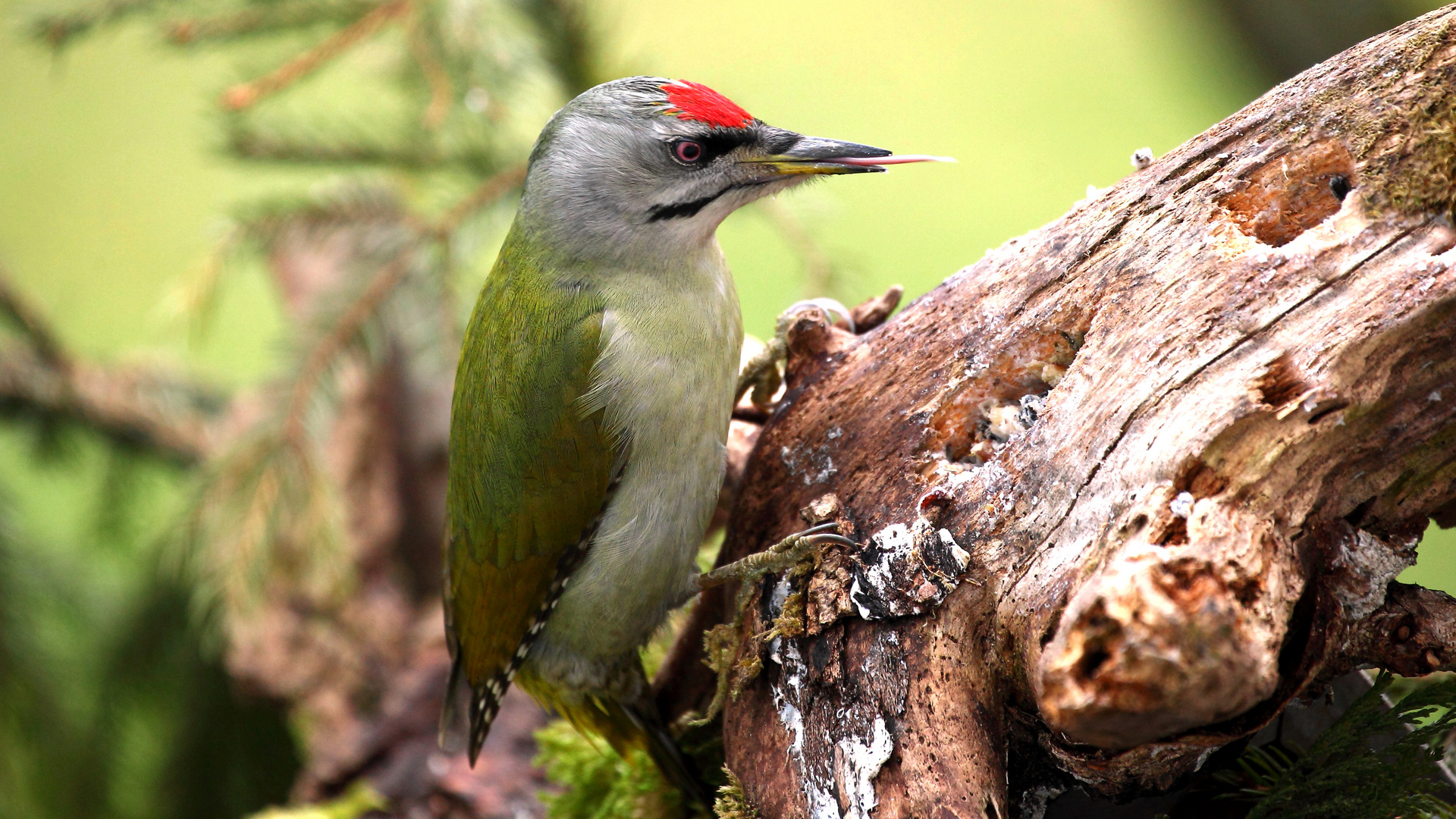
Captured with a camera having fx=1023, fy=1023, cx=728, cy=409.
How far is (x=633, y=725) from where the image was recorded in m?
2.20

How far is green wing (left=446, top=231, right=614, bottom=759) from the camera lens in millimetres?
1972

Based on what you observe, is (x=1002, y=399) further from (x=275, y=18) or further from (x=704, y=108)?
(x=275, y=18)

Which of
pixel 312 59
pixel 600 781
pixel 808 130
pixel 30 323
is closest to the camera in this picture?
pixel 600 781

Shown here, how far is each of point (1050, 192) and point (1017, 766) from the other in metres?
4.29

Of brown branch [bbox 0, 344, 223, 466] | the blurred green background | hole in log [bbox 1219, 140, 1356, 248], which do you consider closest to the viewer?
hole in log [bbox 1219, 140, 1356, 248]

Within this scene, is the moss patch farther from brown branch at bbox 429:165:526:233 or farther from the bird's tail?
brown branch at bbox 429:165:526:233

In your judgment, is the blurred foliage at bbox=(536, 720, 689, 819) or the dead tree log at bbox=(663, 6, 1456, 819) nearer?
the dead tree log at bbox=(663, 6, 1456, 819)

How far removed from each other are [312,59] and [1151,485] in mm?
Result: 2381

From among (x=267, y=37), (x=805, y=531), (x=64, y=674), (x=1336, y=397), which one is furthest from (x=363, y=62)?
(x=1336, y=397)

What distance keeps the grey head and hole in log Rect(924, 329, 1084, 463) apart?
19.6 inches

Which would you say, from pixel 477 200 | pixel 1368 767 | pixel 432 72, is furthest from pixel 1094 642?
pixel 432 72

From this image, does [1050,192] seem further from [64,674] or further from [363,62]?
[64,674]

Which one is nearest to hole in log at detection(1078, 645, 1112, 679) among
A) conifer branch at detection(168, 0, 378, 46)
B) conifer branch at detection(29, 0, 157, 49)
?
conifer branch at detection(168, 0, 378, 46)

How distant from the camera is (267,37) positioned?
326 cm
